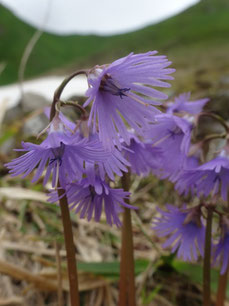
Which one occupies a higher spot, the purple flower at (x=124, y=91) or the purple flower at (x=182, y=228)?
the purple flower at (x=124, y=91)

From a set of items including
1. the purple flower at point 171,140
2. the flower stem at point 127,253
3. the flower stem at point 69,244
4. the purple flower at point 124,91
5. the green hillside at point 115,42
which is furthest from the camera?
the green hillside at point 115,42

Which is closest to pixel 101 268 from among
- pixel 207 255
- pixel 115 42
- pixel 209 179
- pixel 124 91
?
pixel 207 255

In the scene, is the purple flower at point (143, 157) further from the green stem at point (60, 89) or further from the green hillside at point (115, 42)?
the green hillside at point (115, 42)

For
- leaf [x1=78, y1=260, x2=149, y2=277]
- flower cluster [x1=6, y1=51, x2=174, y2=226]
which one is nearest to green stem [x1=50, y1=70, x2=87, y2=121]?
flower cluster [x1=6, y1=51, x2=174, y2=226]

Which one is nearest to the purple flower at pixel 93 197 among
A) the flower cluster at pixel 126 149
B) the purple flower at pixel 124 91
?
the flower cluster at pixel 126 149

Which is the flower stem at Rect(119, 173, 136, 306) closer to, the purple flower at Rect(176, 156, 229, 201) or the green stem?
the purple flower at Rect(176, 156, 229, 201)

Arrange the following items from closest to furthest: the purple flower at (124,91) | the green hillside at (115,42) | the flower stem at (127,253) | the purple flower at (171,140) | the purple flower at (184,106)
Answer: the purple flower at (124,91), the flower stem at (127,253), the purple flower at (171,140), the purple flower at (184,106), the green hillside at (115,42)

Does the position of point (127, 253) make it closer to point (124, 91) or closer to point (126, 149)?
point (126, 149)
